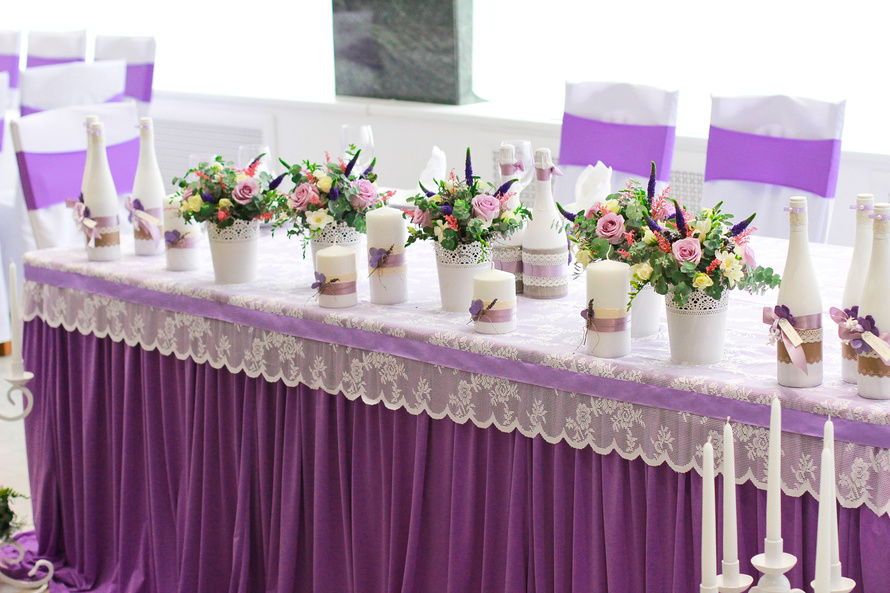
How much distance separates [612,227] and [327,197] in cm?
69

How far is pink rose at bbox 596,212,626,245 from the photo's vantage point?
183 centimetres

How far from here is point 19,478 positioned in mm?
3373

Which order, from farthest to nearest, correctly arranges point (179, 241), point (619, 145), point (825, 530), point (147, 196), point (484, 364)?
point (619, 145)
point (147, 196)
point (179, 241)
point (484, 364)
point (825, 530)

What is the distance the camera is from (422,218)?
2.07 metres

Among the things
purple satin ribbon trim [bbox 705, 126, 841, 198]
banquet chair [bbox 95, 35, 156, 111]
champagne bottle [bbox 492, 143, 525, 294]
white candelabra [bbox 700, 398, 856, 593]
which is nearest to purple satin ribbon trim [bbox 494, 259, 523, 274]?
A: champagne bottle [bbox 492, 143, 525, 294]

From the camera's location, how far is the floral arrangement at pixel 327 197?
2.25 meters

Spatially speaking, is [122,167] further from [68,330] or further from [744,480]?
[744,480]

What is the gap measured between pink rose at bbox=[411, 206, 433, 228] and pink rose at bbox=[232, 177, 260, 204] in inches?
15.6

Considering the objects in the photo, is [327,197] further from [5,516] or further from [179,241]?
[5,516]

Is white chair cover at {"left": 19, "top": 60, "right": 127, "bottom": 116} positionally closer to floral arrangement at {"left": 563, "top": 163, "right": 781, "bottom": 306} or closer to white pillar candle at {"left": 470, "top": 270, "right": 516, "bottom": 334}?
Answer: white pillar candle at {"left": 470, "top": 270, "right": 516, "bottom": 334}

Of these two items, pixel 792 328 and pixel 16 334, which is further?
pixel 16 334

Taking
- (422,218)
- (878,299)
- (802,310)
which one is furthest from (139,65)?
(878,299)

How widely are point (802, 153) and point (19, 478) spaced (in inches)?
98.0

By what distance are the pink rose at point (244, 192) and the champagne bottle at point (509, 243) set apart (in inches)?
20.3
